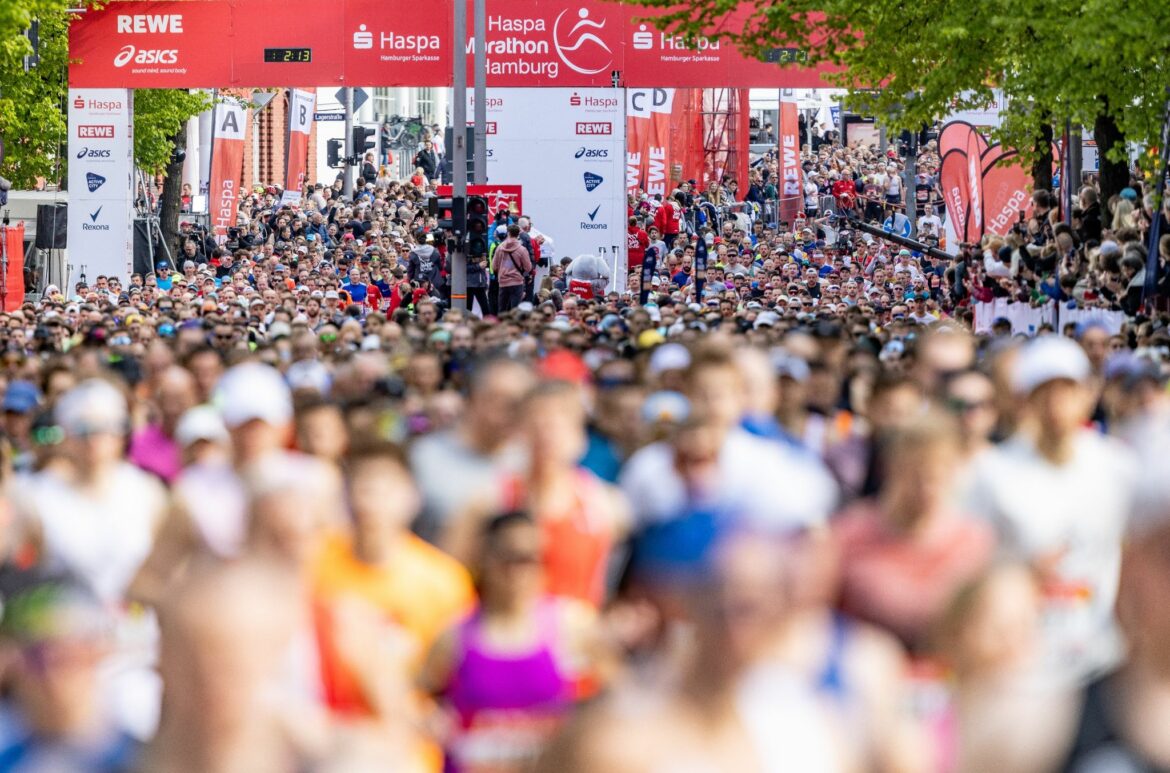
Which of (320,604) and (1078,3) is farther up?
(1078,3)

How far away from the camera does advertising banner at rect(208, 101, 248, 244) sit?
4947 cm

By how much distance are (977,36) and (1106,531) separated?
61.9 feet

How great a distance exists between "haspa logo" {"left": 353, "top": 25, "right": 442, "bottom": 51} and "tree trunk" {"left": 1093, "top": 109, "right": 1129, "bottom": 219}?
14.1 m

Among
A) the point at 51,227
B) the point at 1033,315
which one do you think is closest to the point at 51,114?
the point at 51,227

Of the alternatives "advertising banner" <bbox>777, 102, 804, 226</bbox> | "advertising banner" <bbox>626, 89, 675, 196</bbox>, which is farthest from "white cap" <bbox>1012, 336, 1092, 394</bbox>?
"advertising banner" <bbox>777, 102, 804, 226</bbox>

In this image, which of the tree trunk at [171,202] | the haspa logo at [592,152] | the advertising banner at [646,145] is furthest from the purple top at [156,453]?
the tree trunk at [171,202]

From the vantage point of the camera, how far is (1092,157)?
138ft

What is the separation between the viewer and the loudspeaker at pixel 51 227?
4150 centimetres

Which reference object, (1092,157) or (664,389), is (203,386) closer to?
(664,389)

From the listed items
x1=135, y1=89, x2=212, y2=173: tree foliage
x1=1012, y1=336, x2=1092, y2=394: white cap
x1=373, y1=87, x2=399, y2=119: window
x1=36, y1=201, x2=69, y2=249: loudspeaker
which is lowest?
x1=1012, y1=336, x2=1092, y2=394: white cap

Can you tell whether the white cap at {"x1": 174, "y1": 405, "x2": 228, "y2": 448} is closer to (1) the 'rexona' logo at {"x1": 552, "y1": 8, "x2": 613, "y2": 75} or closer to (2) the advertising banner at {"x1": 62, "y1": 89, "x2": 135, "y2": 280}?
(1) the 'rexona' logo at {"x1": 552, "y1": 8, "x2": 613, "y2": 75}

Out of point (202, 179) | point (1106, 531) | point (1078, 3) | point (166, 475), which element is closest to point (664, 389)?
point (166, 475)

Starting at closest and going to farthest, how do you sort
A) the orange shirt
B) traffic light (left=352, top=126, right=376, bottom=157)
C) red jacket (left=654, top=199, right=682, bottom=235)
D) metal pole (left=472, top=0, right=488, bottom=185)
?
1. the orange shirt
2. metal pole (left=472, top=0, right=488, bottom=185)
3. red jacket (left=654, top=199, right=682, bottom=235)
4. traffic light (left=352, top=126, right=376, bottom=157)

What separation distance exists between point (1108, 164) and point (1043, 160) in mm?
4042
